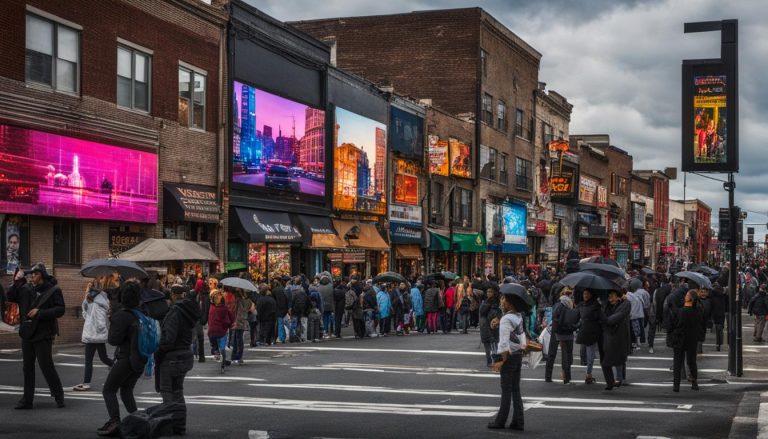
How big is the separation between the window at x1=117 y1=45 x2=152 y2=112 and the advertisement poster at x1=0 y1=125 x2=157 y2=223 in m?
1.50

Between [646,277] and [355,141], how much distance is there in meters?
14.0

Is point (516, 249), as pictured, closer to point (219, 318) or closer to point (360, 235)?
point (360, 235)

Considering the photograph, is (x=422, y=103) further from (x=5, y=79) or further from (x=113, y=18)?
(x=5, y=79)

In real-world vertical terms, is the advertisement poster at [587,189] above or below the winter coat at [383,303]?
above

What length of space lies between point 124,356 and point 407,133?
1374 inches

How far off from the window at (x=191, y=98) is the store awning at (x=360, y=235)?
9433 millimetres

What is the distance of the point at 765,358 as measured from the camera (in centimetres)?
2348

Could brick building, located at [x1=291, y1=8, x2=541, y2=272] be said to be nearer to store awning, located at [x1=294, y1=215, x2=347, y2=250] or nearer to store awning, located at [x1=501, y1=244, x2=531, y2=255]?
store awning, located at [x1=501, y1=244, x2=531, y2=255]

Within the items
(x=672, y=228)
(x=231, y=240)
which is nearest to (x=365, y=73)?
(x=231, y=240)

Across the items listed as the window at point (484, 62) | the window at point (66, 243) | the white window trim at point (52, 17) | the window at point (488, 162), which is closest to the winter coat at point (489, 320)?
the window at point (66, 243)

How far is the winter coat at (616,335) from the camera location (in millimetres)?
17094

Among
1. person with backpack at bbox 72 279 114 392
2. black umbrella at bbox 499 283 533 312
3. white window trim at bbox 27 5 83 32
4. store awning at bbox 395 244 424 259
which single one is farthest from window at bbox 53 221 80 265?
store awning at bbox 395 244 424 259

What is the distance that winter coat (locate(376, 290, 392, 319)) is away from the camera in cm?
2978

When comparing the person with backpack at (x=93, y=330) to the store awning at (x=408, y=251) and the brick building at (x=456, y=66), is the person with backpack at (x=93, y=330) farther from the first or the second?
the brick building at (x=456, y=66)
